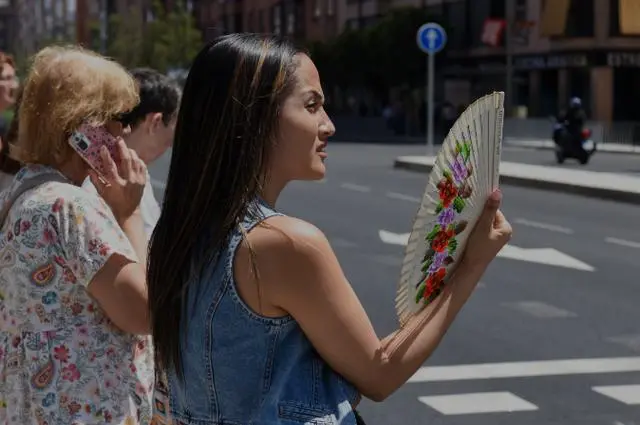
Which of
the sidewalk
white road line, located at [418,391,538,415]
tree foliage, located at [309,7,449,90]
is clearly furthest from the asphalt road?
tree foliage, located at [309,7,449,90]

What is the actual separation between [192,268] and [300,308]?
9.6 inches

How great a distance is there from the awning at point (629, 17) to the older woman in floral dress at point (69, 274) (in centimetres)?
1256

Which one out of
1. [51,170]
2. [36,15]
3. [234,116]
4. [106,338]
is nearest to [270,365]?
[234,116]

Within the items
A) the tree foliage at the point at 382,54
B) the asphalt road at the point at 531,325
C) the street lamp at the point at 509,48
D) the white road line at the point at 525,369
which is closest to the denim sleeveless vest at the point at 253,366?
the asphalt road at the point at 531,325

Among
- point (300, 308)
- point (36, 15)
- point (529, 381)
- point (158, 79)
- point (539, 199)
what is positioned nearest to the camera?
point (300, 308)

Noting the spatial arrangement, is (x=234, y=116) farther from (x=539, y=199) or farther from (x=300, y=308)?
(x=539, y=199)

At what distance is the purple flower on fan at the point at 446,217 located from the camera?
245cm

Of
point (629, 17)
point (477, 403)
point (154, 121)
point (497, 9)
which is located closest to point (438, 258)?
point (154, 121)

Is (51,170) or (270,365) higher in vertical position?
(51,170)

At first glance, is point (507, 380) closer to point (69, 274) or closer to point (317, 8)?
point (69, 274)

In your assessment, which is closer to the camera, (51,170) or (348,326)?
(348,326)

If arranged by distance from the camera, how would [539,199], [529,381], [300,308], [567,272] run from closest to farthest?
[300,308], [529,381], [567,272], [539,199]

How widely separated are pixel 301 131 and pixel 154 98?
7.79ft

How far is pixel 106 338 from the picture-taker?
10.00 feet
